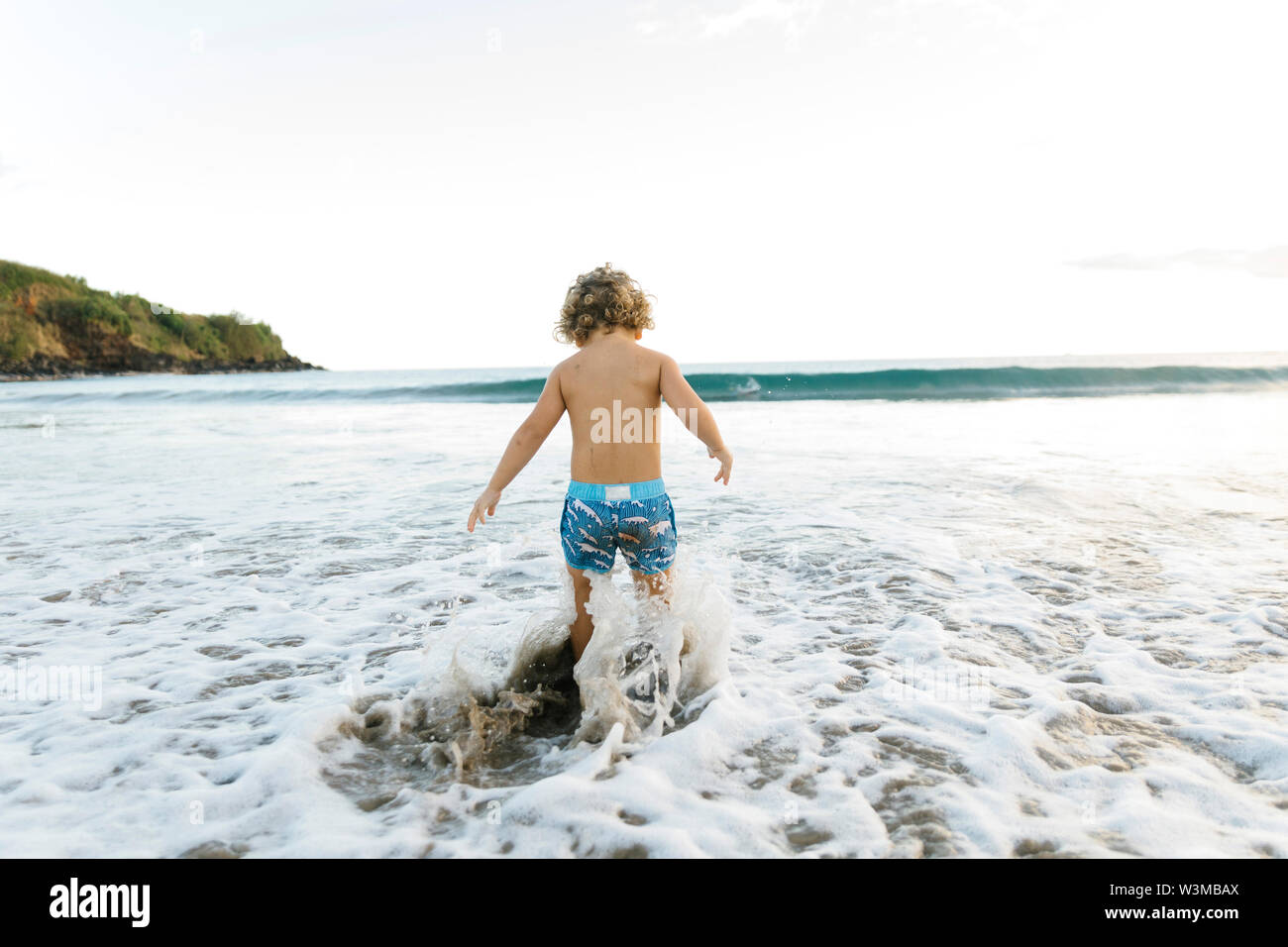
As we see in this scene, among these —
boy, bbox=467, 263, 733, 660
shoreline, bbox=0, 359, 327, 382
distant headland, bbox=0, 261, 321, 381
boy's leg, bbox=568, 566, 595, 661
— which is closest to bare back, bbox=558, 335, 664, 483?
boy, bbox=467, 263, 733, 660

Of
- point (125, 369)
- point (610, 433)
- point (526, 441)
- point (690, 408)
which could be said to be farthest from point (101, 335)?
point (690, 408)

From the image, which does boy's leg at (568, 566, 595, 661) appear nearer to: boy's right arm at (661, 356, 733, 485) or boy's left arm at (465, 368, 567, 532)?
boy's left arm at (465, 368, 567, 532)

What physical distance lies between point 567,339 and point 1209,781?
312 cm

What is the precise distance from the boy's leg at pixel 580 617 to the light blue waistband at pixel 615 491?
390mm

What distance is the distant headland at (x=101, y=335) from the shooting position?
6556 cm

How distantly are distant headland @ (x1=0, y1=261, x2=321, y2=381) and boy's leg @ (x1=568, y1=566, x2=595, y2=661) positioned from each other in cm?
6710

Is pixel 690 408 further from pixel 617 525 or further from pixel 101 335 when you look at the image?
pixel 101 335

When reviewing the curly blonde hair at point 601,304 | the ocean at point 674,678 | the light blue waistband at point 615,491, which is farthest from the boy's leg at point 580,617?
the curly blonde hair at point 601,304

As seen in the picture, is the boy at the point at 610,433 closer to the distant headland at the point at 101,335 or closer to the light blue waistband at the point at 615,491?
the light blue waistband at the point at 615,491
